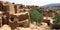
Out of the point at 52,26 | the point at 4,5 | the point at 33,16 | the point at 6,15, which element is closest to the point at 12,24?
the point at 6,15

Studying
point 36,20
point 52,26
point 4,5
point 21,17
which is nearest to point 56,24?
point 52,26

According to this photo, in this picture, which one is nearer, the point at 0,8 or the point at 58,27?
the point at 0,8

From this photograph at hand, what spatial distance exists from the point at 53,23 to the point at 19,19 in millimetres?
19796

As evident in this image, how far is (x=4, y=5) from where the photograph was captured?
35.0 m

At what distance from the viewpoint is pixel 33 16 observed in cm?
3994

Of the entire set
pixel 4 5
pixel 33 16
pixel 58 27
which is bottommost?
pixel 58 27

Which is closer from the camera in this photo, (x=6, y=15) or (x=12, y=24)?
(x=12, y=24)

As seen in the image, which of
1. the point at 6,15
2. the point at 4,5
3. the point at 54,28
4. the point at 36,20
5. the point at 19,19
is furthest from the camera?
the point at 54,28

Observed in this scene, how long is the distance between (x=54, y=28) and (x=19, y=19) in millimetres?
18720

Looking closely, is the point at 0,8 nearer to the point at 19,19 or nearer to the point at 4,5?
the point at 4,5

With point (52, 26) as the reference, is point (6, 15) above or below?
above

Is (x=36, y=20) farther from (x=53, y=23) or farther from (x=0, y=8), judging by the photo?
(x=0, y=8)

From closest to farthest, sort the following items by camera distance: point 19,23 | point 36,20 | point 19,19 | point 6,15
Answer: point 19,23
point 19,19
point 6,15
point 36,20

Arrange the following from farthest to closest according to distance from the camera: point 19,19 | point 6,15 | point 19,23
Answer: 1. point 6,15
2. point 19,19
3. point 19,23
